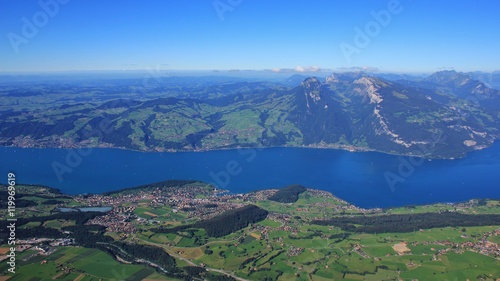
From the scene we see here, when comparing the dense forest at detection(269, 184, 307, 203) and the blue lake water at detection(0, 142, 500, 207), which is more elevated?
the dense forest at detection(269, 184, 307, 203)

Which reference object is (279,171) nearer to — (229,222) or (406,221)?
(406,221)

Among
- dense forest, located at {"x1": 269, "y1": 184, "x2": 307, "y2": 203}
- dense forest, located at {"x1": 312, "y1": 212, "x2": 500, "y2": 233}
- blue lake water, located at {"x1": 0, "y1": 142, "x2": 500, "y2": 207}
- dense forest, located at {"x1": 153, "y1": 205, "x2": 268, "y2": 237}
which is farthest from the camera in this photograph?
blue lake water, located at {"x1": 0, "y1": 142, "x2": 500, "y2": 207}

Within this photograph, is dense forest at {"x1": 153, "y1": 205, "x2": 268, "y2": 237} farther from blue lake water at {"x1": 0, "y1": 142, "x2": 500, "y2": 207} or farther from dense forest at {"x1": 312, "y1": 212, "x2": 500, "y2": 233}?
blue lake water at {"x1": 0, "y1": 142, "x2": 500, "y2": 207}

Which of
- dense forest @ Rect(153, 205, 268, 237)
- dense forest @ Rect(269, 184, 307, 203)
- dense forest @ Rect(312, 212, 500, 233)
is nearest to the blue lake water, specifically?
dense forest @ Rect(269, 184, 307, 203)

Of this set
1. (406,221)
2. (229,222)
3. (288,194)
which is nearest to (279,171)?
(288,194)

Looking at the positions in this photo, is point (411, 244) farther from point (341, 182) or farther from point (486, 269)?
point (341, 182)

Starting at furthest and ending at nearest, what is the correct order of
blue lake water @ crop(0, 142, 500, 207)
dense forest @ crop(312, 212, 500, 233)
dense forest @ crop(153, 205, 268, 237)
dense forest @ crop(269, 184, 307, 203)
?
1. blue lake water @ crop(0, 142, 500, 207)
2. dense forest @ crop(269, 184, 307, 203)
3. dense forest @ crop(312, 212, 500, 233)
4. dense forest @ crop(153, 205, 268, 237)

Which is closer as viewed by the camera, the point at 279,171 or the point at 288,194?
the point at 288,194

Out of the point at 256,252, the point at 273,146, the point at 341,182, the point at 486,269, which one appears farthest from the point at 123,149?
the point at 486,269
